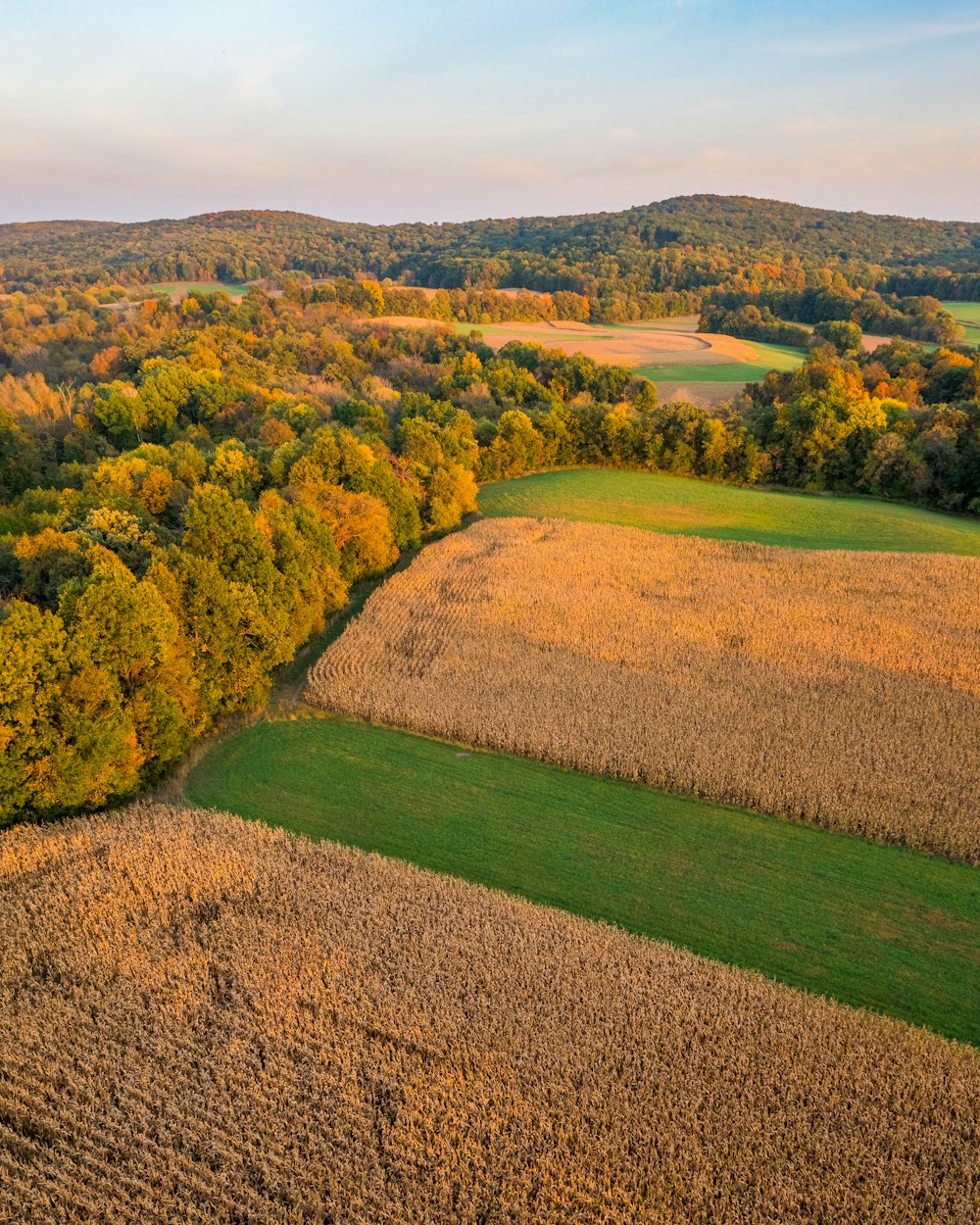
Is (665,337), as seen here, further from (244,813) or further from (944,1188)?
(944,1188)

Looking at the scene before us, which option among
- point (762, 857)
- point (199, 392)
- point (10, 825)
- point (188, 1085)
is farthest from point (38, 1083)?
point (199, 392)

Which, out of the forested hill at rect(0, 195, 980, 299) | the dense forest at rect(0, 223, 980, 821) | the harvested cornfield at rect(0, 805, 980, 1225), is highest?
the forested hill at rect(0, 195, 980, 299)

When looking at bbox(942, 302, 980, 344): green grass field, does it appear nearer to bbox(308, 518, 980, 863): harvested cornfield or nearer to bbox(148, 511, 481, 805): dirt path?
bbox(308, 518, 980, 863): harvested cornfield

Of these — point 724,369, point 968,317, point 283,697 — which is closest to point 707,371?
point 724,369

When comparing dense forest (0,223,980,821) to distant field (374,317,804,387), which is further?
distant field (374,317,804,387)

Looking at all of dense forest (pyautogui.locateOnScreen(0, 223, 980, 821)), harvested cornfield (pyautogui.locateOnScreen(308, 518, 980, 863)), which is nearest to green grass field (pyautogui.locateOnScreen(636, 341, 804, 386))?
dense forest (pyautogui.locateOnScreen(0, 223, 980, 821))
